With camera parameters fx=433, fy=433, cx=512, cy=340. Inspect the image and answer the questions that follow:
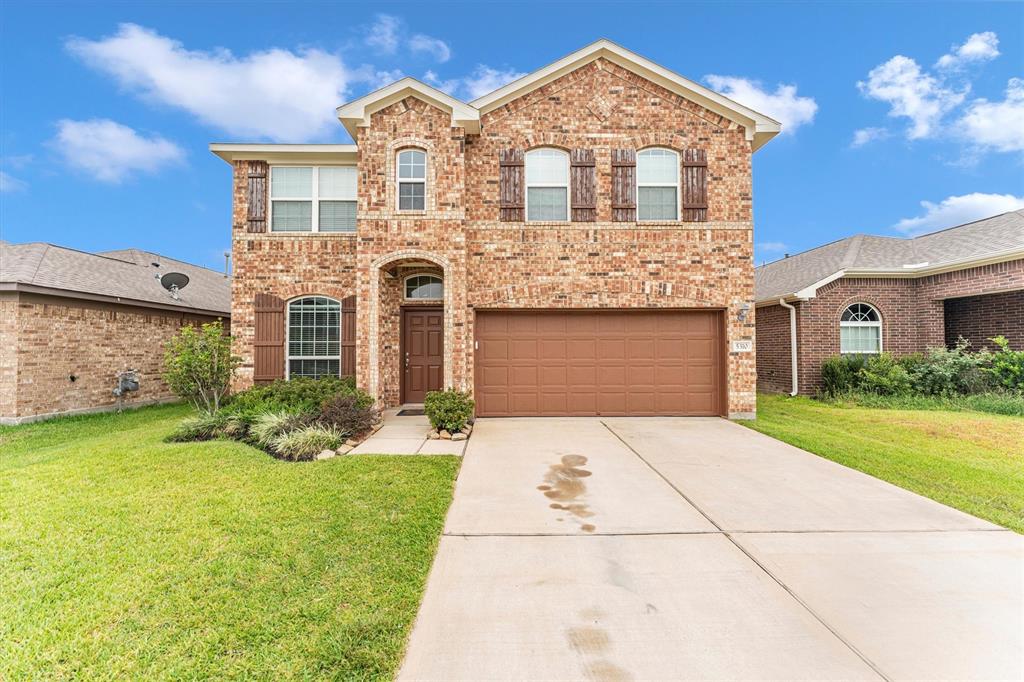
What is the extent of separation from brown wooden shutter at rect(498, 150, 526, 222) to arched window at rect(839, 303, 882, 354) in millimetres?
9516

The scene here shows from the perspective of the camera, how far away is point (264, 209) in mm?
9719

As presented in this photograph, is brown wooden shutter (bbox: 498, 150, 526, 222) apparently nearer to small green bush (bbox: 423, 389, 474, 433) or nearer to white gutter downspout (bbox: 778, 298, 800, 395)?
small green bush (bbox: 423, 389, 474, 433)

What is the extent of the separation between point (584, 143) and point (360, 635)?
30.9ft

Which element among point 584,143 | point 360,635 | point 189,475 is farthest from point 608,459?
point 584,143

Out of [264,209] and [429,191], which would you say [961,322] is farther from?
[264,209]

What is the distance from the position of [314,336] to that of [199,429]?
3.08 metres

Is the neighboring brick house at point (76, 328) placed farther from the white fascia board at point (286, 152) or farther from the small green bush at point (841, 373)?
the small green bush at point (841, 373)

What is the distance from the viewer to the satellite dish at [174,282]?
40.4 feet

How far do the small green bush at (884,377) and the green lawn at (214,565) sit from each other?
438 inches

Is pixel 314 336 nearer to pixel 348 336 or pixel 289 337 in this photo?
pixel 289 337

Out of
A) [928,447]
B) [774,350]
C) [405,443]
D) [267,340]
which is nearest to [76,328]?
[267,340]

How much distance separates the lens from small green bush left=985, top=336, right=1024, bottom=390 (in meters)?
10.1

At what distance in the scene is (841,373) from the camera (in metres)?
11.1

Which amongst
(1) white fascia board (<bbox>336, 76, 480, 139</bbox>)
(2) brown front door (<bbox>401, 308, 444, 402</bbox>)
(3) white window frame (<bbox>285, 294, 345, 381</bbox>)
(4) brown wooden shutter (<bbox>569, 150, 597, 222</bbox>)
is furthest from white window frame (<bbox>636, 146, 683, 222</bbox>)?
(3) white window frame (<bbox>285, 294, 345, 381</bbox>)
